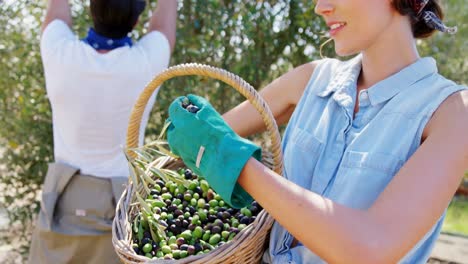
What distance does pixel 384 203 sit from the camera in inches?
45.0

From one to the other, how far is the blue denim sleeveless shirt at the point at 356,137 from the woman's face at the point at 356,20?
0.11 metres

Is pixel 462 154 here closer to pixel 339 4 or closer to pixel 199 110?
pixel 339 4

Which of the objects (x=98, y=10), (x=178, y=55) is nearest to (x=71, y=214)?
(x=98, y=10)

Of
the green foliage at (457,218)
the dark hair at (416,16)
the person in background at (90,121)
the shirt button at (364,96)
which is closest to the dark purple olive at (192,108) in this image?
the shirt button at (364,96)

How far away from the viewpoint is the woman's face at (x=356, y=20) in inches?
53.6

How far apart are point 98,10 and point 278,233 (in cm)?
136

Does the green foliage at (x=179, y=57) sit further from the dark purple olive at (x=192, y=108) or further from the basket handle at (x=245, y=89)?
the dark purple olive at (x=192, y=108)

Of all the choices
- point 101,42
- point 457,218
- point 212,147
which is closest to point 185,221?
point 212,147

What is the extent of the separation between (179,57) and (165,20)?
1.46 ft

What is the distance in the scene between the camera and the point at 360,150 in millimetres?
1296

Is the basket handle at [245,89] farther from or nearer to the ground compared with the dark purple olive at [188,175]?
farther from the ground

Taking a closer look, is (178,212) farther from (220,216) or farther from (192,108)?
(192,108)

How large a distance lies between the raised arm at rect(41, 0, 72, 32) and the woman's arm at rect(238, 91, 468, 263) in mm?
1518

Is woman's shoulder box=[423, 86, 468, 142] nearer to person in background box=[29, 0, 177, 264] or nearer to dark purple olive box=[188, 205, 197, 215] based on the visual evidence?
dark purple olive box=[188, 205, 197, 215]
